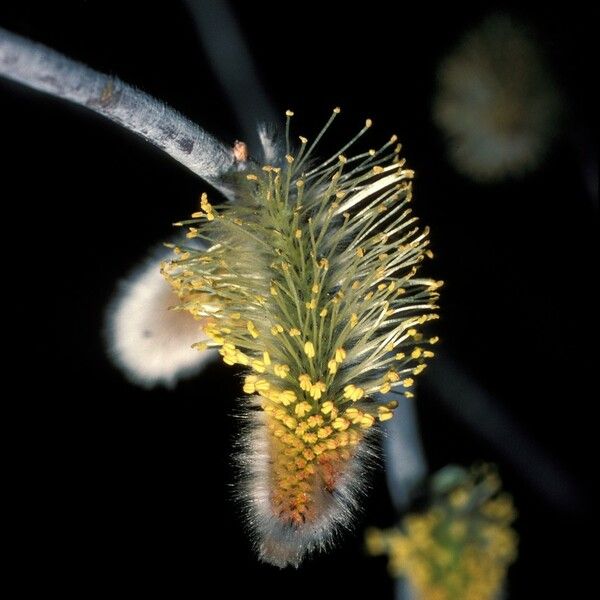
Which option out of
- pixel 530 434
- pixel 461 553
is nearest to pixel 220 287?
pixel 461 553

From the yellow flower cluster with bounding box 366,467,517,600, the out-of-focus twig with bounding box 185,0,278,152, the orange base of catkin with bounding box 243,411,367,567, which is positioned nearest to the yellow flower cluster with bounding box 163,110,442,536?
the orange base of catkin with bounding box 243,411,367,567

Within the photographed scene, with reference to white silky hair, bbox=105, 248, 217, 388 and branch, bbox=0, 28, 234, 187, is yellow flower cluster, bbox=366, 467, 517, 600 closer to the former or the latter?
white silky hair, bbox=105, 248, 217, 388

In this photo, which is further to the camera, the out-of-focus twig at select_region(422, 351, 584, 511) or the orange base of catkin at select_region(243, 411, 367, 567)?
the out-of-focus twig at select_region(422, 351, 584, 511)

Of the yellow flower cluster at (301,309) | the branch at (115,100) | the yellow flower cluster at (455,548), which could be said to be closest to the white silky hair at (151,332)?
the yellow flower cluster at (301,309)

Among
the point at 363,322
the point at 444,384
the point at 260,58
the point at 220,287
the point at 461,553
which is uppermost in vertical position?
the point at 260,58

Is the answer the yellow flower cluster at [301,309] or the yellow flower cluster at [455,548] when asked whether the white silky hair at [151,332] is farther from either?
the yellow flower cluster at [455,548]

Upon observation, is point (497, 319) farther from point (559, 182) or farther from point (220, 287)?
point (220, 287)
